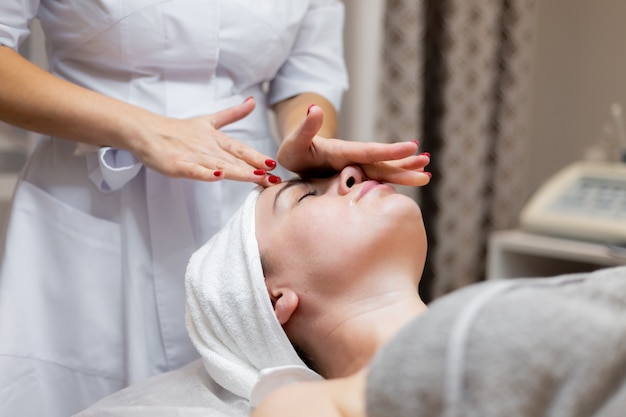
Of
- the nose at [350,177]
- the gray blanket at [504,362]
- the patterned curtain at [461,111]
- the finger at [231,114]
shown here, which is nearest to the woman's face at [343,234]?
the nose at [350,177]

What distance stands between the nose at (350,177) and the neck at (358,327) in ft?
0.61

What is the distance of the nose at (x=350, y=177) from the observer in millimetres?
1112

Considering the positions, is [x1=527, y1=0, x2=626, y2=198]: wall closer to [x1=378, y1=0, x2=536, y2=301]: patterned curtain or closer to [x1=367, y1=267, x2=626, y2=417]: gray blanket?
[x1=378, y1=0, x2=536, y2=301]: patterned curtain

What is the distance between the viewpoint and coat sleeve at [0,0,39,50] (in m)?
1.18

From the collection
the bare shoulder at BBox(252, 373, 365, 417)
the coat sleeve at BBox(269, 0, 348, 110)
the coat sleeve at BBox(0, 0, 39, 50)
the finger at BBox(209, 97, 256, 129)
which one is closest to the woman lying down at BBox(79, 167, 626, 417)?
the bare shoulder at BBox(252, 373, 365, 417)

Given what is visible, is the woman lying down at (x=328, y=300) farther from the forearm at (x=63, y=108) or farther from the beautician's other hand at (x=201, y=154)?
the forearm at (x=63, y=108)

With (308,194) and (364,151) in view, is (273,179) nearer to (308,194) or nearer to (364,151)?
(308,194)

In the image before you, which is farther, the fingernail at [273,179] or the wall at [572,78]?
the wall at [572,78]

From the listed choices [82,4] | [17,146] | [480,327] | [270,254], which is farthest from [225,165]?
[17,146]

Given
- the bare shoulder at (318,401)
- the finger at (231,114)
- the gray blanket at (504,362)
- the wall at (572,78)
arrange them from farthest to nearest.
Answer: the wall at (572,78) < the finger at (231,114) < the bare shoulder at (318,401) < the gray blanket at (504,362)

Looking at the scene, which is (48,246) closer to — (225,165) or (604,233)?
(225,165)

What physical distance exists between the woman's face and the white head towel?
36 millimetres

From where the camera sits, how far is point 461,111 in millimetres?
2582

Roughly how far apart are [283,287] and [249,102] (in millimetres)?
369
